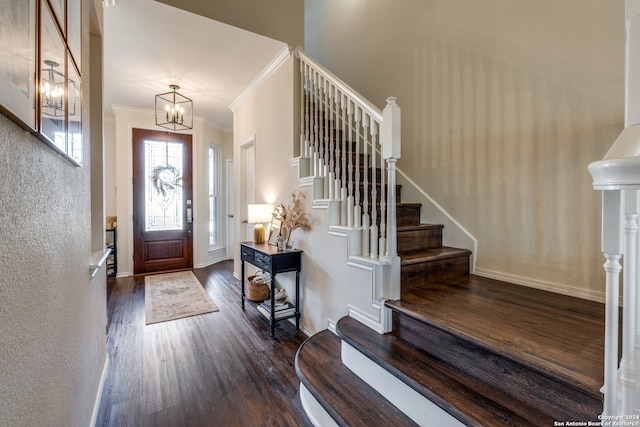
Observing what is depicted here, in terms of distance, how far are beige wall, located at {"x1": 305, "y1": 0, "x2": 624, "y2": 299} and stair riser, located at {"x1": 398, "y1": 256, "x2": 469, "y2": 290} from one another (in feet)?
0.63

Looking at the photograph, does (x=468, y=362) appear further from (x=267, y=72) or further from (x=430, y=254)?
(x=267, y=72)

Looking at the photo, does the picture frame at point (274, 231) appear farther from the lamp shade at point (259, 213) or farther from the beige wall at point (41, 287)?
the beige wall at point (41, 287)

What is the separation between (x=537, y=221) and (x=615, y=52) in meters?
1.14

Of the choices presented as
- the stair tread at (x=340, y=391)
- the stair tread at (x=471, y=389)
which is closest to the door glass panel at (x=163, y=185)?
the stair tread at (x=340, y=391)

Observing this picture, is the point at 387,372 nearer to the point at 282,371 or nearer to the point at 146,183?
the point at 282,371

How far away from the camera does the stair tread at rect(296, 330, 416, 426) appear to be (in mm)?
1486

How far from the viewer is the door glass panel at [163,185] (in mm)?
5215

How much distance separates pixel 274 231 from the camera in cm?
354

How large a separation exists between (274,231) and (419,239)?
5.53 feet

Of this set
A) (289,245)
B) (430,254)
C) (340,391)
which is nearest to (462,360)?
(340,391)

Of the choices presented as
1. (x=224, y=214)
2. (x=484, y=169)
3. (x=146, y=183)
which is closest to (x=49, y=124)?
(x=484, y=169)

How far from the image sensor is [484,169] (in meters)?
2.51

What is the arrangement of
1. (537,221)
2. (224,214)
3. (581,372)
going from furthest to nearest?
(224,214) < (537,221) < (581,372)

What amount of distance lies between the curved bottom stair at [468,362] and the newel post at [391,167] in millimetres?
144
